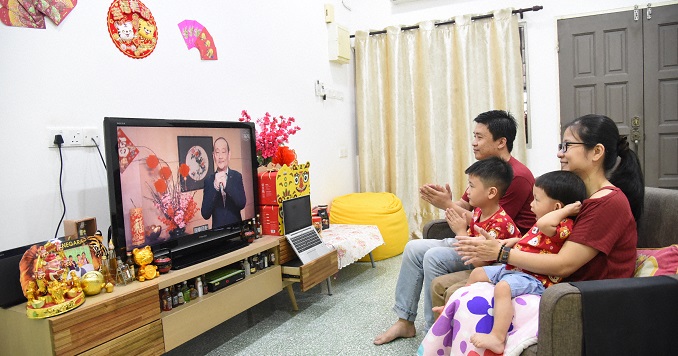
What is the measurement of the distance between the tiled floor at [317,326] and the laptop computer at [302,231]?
376mm

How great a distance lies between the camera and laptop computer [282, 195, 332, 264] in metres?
2.69

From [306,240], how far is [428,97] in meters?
2.29

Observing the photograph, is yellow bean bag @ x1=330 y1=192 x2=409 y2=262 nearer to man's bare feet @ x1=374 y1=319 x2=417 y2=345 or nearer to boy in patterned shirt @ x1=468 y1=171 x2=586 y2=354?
man's bare feet @ x1=374 y1=319 x2=417 y2=345

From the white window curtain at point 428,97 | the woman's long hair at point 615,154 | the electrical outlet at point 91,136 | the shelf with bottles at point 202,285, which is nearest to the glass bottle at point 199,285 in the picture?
the shelf with bottles at point 202,285

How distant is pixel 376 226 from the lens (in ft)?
12.0

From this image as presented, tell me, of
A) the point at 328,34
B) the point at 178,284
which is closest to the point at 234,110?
the point at 178,284

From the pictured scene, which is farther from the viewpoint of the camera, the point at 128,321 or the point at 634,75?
the point at 634,75

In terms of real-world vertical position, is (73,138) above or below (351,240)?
above

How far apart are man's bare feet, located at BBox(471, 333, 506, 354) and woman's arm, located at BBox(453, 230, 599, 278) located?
0.91 feet

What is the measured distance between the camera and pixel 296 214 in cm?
280

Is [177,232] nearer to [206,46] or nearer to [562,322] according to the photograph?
[206,46]

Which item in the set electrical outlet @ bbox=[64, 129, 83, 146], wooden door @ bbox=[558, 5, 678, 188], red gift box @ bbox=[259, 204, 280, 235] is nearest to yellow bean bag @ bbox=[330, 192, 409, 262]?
red gift box @ bbox=[259, 204, 280, 235]

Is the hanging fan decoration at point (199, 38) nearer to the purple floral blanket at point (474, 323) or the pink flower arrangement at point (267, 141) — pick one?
the pink flower arrangement at point (267, 141)

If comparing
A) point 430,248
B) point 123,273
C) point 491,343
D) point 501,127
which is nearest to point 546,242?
point 491,343
